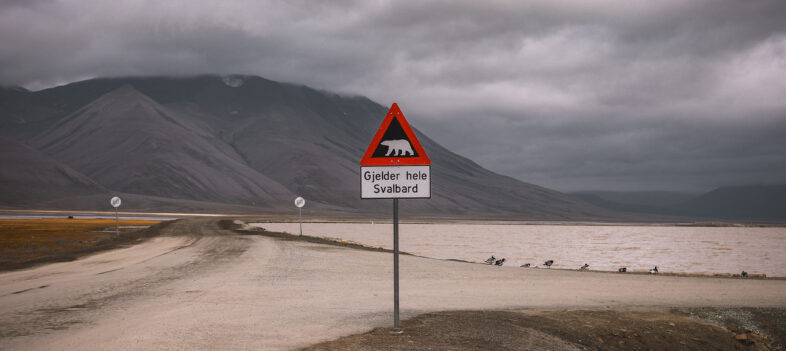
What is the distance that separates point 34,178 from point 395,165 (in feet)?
664

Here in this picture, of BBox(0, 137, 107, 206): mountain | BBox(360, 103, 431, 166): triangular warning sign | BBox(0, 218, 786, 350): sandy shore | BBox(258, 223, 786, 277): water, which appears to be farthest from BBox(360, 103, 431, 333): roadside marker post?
BBox(0, 137, 107, 206): mountain

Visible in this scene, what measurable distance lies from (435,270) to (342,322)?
Answer: 10925 millimetres

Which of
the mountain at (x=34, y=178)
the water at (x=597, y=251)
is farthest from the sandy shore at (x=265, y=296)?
the mountain at (x=34, y=178)

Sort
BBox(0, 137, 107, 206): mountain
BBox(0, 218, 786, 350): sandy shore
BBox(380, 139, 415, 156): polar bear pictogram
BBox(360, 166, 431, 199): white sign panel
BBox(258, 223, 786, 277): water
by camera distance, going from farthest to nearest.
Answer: BBox(0, 137, 107, 206): mountain → BBox(258, 223, 786, 277): water → BBox(0, 218, 786, 350): sandy shore → BBox(380, 139, 415, 156): polar bear pictogram → BBox(360, 166, 431, 199): white sign panel

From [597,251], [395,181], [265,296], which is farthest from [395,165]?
[597,251]

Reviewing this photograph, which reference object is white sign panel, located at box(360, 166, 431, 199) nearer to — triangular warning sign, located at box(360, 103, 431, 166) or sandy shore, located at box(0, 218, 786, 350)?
triangular warning sign, located at box(360, 103, 431, 166)

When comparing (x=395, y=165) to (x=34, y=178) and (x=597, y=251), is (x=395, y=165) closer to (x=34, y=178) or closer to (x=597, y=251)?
(x=597, y=251)

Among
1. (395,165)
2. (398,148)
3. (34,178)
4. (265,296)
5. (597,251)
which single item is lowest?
→ (597,251)

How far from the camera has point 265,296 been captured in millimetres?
13164

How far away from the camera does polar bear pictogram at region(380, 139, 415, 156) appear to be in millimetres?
8609

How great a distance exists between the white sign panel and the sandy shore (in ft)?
A: 7.48

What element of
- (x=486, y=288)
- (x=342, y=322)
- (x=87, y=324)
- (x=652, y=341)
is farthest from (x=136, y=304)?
(x=652, y=341)

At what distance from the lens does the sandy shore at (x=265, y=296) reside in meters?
8.90

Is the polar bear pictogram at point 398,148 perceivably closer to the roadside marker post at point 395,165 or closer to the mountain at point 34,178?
the roadside marker post at point 395,165
